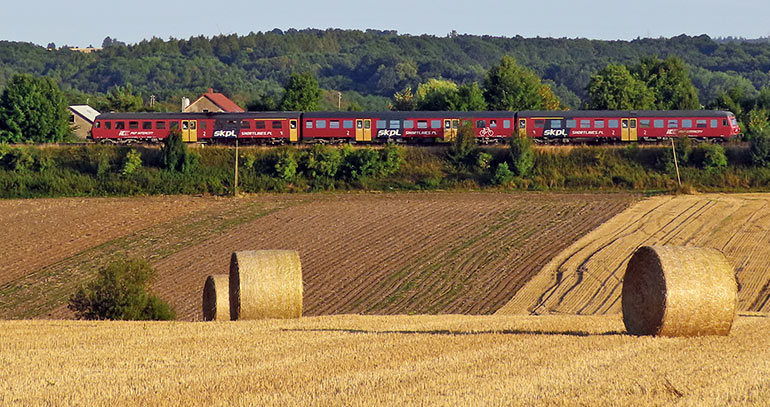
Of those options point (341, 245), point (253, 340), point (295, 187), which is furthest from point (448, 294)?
point (295, 187)

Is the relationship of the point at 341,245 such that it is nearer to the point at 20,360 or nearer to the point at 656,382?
the point at 20,360

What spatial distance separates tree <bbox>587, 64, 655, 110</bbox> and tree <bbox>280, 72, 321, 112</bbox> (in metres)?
23.0

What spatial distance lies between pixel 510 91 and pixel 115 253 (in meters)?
55.0

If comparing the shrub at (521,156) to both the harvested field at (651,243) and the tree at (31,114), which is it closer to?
the harvested field at (651,243)

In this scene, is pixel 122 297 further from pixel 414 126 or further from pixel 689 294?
pixel 414 126

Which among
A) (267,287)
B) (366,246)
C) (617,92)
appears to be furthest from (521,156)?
(267,287)

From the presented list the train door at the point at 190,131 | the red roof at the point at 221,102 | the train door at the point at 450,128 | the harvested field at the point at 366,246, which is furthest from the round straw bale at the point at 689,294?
the red roof at the point at 221,102

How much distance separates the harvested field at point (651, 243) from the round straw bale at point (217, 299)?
989 cm

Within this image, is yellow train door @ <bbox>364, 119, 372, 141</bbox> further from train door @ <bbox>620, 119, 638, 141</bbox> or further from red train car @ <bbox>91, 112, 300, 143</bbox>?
train door @ <bbox>620, 119, 638, 141</bbox>

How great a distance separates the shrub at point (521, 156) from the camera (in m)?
66.4

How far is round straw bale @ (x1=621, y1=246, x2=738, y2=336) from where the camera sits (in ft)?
62.3

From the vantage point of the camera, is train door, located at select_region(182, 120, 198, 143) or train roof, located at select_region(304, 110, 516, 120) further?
train door, located at select_region(182, 120, 198, 143)

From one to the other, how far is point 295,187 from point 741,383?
52.0m

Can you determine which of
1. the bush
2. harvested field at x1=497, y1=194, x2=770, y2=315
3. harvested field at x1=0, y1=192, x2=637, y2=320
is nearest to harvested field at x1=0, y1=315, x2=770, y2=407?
the bush
